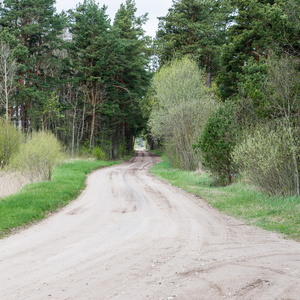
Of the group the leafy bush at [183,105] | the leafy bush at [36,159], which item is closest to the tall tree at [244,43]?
the leafy bush at [183,105]

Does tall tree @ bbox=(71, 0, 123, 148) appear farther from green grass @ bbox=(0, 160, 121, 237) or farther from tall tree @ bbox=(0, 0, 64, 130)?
green grass @ bbox=(0, 160, 121, 237)

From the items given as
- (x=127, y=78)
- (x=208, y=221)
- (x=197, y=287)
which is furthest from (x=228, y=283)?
(x=127, y=78)

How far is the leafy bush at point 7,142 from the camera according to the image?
59.8 ft

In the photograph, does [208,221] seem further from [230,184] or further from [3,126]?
[3,126]

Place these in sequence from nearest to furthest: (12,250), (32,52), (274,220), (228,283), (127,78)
→ (228,283) → (12,250) → (274,220) → (32,52) → (127,78)

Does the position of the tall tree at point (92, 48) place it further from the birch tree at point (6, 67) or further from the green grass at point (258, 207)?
the green grass at point (258, 207)

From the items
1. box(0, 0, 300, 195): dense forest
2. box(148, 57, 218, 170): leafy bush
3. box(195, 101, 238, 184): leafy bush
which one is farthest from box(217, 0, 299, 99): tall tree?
box(195, 101, 238, 184): leafy bush

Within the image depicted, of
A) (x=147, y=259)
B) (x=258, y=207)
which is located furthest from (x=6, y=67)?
(x=147, y=259)

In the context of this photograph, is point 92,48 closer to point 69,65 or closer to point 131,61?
point 69,65

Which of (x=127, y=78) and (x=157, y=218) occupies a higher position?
(x=127, y=78)

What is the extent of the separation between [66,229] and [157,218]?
109 inches

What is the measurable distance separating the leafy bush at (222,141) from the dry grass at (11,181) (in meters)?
9.73

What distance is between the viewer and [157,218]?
8844 millimetres

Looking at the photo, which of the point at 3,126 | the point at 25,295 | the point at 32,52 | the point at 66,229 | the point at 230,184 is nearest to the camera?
the point at 25,295
